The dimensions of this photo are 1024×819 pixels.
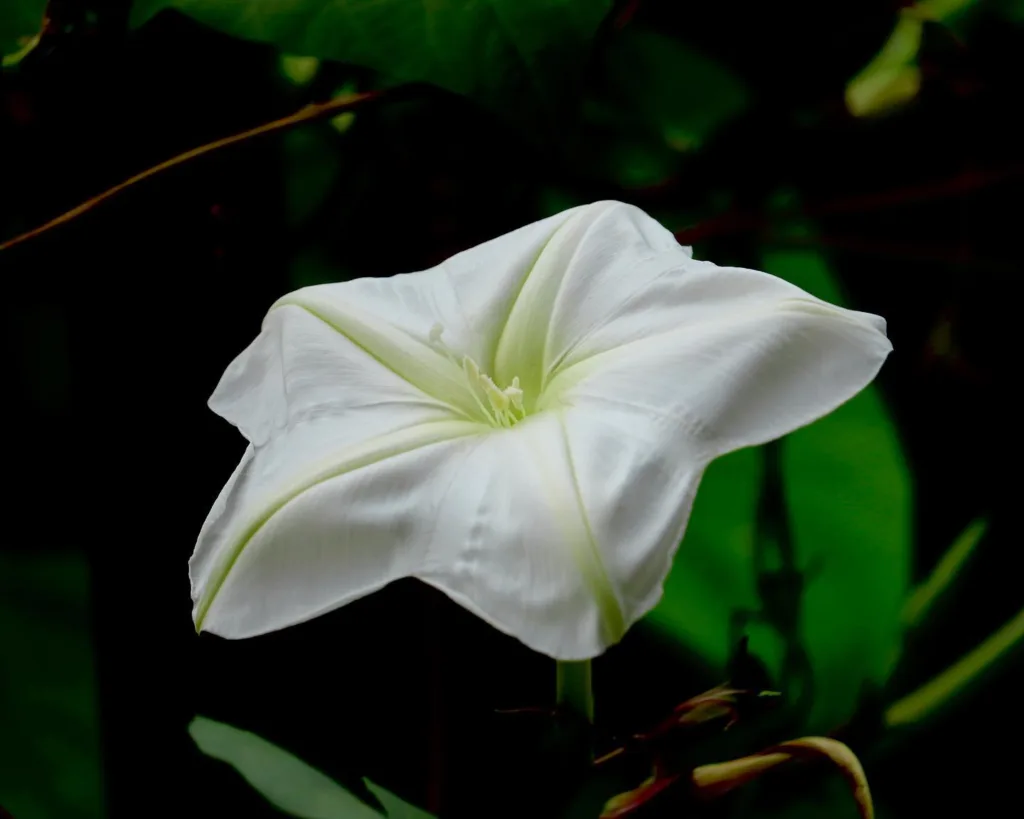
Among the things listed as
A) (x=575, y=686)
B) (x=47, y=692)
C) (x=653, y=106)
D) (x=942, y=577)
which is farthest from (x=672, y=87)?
(x=47, y=692)

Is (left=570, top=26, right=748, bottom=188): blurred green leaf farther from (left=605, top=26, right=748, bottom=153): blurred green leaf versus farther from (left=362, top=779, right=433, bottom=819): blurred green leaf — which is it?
(left=362, top=779, right=433, bottom=819): blurred green leaf

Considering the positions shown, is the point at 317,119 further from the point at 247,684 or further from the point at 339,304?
the point at 247,684

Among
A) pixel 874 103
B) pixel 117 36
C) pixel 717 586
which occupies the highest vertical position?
pixel 117 36

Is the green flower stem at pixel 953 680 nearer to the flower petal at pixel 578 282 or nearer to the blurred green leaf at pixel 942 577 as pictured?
the blurred green leaf at pixel 942 577

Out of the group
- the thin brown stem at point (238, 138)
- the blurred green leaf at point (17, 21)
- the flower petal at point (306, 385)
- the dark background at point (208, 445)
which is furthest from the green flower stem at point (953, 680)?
the blurred green leaf at point (17, 21)

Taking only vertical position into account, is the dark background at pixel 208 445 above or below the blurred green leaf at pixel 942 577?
above

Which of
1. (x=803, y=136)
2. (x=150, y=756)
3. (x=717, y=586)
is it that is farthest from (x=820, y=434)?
(x=150, y=756)
